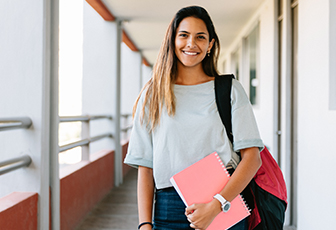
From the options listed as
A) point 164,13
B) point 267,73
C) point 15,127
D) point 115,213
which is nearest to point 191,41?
point 15,127

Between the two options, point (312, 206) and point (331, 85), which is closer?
point (331, 85)

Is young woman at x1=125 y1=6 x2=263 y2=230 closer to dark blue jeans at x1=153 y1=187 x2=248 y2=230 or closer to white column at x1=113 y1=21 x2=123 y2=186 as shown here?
dark blue jeans at x1=153 y1=187 x2=248 y2=230

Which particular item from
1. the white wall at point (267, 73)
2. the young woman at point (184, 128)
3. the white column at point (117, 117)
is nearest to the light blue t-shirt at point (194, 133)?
the young woman at point (184, 128)

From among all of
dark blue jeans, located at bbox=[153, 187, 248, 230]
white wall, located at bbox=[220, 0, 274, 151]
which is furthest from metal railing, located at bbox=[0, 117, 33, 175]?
white wall, located at bbox=[220, 0, 274, 151]

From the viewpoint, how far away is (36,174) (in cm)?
243

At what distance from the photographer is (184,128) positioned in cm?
112

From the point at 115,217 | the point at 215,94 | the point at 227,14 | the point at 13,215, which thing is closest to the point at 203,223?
the point at 215,94

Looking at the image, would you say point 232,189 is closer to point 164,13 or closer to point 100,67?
point 164,13

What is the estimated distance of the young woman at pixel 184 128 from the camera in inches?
42.3

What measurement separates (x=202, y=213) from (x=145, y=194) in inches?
9.7

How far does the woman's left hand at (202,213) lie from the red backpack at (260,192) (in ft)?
0.47

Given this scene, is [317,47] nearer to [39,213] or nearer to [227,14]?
[39,213]

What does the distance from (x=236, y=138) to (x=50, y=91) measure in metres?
2.00

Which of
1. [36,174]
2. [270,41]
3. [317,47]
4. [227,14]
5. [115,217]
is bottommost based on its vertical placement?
[115,217]
